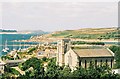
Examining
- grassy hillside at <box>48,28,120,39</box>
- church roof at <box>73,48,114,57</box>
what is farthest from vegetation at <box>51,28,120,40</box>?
church roof at <box>73,48,114,57</box>

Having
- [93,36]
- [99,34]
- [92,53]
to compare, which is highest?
[92,53]

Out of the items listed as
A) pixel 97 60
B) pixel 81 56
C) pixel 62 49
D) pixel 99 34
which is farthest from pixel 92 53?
pixel 99 34

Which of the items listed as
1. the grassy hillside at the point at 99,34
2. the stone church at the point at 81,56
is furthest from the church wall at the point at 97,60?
the grassy hillside at the point at 99,34

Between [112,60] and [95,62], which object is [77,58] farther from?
[112,60]

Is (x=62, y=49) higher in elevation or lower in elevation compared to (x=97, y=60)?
higher

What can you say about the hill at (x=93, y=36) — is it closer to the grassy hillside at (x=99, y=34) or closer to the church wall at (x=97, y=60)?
the grassy hillside at (x=99, y=34)

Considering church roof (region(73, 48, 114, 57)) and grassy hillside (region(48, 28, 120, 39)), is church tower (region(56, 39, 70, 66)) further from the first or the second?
grassy hillside (region(48, 28, 120, 39))

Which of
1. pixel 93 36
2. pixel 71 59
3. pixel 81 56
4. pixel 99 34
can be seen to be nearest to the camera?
pixel 81 56

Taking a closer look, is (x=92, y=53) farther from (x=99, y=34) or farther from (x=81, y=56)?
(x=99, y=34)

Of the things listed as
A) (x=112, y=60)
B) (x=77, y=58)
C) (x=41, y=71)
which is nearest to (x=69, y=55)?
(x=77, y=58)
